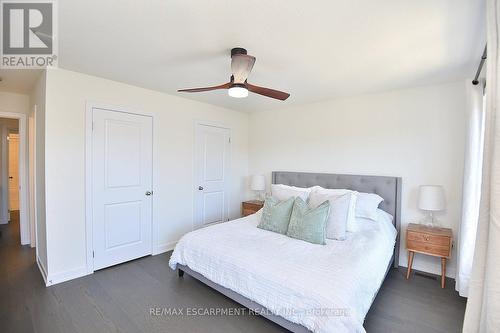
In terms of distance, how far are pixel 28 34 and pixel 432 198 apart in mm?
4300

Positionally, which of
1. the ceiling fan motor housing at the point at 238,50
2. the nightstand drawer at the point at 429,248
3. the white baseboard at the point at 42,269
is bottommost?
the white baseboard at the point at 42,269

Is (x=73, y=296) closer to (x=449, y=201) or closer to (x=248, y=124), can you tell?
(x=248, y=124)

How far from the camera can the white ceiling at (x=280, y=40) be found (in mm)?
1650

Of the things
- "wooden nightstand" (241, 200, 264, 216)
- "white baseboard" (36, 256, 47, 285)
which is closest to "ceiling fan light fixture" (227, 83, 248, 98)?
"wooden nightstand" (241, 200, 264, 216)

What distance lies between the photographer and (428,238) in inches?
111

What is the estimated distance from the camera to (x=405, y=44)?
209 cm

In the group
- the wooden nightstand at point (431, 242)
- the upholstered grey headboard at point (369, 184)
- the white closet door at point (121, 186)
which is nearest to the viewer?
the wooden nightstand at point (431, 242)

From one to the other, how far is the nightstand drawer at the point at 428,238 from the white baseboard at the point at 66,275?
3.96 metres

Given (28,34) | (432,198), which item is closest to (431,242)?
(432,198)

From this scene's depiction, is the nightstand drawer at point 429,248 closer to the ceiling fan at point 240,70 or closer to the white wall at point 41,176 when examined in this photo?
the ceiling fan at point 240,70

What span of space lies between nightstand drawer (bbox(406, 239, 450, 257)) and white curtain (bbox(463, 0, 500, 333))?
6.49ft

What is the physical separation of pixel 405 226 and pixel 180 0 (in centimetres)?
360

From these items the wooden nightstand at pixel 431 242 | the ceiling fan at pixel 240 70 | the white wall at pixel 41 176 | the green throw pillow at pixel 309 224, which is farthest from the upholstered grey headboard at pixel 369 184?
the white wall at pixel 41 176

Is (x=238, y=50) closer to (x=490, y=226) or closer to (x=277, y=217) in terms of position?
(x=277, y=217)
